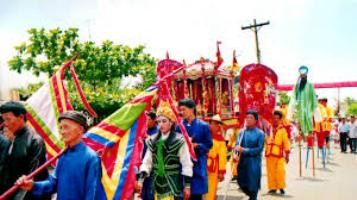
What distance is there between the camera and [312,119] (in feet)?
43.0

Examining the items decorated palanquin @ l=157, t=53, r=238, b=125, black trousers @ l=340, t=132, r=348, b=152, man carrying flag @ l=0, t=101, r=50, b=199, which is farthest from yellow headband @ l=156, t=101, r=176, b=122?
black trousers @ l=340, t=132, r=348, b=152

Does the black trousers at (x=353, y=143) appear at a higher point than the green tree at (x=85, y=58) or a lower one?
lower

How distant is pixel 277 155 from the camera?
1041cm

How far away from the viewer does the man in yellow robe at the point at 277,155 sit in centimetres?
1020

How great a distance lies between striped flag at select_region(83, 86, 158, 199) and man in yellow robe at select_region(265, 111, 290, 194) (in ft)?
18.1

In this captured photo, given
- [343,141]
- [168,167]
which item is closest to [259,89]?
[168,167]

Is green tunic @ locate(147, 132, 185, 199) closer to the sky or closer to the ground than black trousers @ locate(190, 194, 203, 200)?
closer to the sky

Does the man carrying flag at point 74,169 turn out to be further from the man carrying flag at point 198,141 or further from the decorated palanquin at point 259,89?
the decorated palanquin at point 259,89

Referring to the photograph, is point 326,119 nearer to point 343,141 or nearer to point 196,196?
point 343,141

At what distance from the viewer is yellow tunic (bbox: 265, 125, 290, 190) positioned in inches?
403

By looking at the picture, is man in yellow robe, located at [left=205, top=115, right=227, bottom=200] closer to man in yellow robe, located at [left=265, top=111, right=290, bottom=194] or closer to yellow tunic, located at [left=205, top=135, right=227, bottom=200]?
yellow tunic, located at [left=205, top=135, right=227, bottom=200]

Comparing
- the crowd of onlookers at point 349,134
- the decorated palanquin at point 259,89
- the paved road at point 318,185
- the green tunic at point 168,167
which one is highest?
the decorated palanquin at point 259,89

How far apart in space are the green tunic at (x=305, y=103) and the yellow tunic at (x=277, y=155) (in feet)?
8.41

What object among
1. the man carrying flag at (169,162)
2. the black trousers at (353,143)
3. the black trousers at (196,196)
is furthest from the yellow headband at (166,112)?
the black trousers at (353,143)
